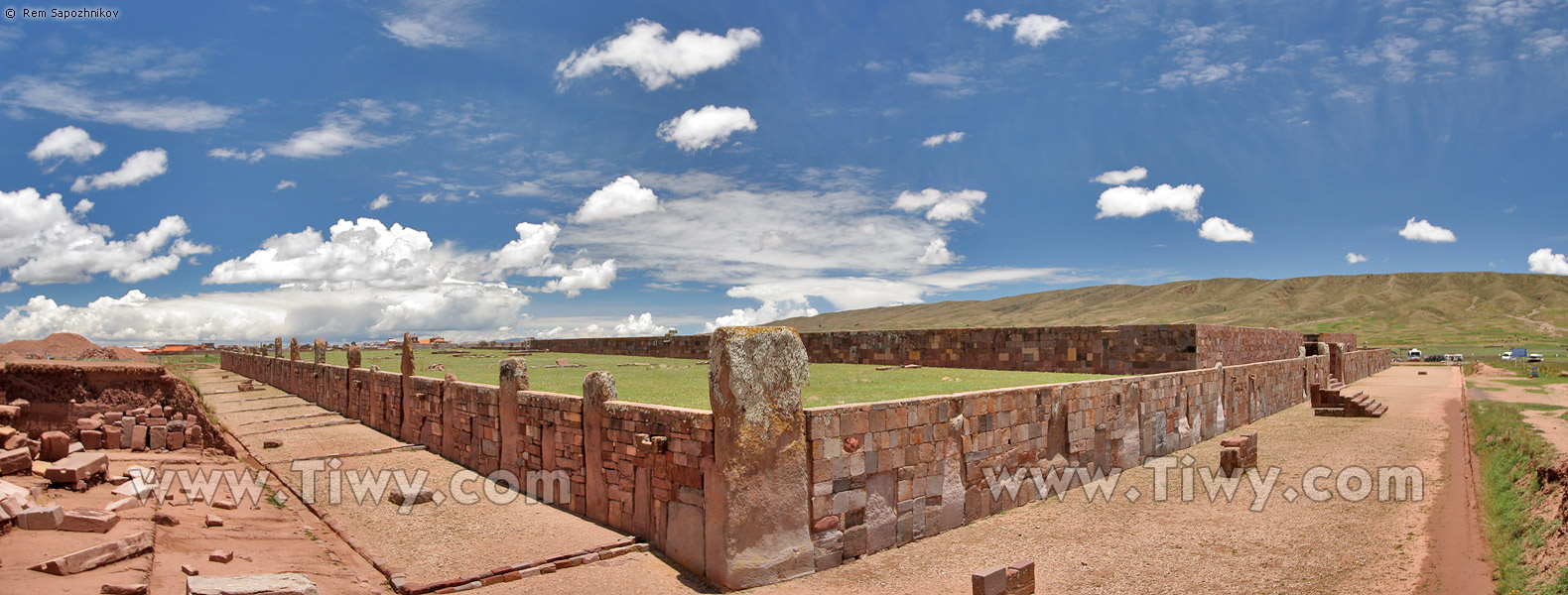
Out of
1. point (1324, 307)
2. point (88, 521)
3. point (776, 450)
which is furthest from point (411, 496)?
point (1324, 307)

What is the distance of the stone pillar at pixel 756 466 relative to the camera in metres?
7.37

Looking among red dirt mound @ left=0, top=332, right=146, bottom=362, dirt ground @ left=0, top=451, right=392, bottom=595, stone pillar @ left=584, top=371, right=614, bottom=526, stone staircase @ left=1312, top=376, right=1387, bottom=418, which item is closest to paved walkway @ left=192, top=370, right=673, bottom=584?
stone pillar @ left=584, top=371, right=614, bottom=526

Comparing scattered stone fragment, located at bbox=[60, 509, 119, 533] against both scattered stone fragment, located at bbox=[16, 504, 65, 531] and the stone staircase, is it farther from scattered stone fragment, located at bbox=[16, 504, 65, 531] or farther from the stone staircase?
the stone staircase

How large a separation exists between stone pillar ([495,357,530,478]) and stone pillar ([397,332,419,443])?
4.88 meters

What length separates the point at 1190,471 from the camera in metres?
13.0

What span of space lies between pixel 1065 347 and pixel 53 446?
1881cm

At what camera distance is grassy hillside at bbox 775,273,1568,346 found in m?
89.6

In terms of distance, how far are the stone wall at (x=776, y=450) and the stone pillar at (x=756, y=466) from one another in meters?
0.01

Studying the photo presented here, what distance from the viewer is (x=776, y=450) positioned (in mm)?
7570

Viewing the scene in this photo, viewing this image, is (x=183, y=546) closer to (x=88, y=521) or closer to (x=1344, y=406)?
(x=88, y=521)

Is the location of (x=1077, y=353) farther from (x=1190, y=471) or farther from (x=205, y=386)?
(x=205, y=386)

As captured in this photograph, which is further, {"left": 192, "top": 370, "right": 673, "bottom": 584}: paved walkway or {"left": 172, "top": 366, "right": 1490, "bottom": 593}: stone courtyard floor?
{"left": 192, "top": 370, "right": 673, "bottom": 584}: paved walkway

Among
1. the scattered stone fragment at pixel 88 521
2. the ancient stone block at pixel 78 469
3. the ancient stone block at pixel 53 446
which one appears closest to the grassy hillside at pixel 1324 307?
the ancient stone block at pixel 53 446

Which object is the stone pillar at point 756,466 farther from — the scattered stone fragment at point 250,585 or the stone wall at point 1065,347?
the stone wall at point 1065,347
